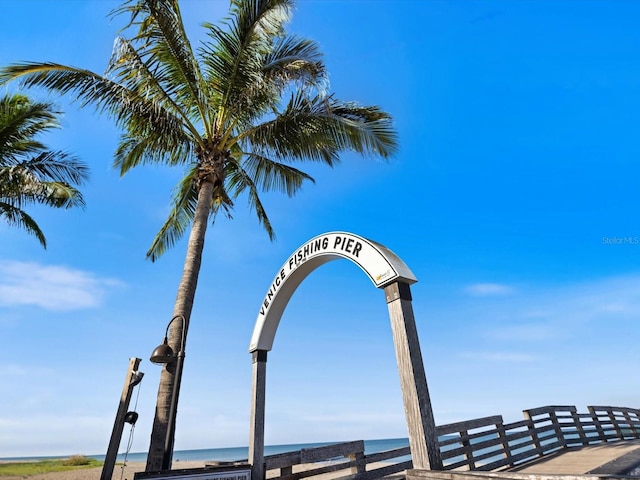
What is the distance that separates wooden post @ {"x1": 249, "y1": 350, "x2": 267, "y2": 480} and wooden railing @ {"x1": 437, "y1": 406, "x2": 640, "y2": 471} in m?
2.72

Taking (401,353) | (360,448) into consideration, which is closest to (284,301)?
(360,448)

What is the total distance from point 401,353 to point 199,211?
5565mm

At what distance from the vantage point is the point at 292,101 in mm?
8500

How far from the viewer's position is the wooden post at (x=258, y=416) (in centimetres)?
571

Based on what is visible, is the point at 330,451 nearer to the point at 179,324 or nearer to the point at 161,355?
the point at 161,355

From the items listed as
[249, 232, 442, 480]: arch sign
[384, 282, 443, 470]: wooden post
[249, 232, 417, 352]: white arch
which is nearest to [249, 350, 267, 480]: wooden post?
[249, 232, 442, 480]: arch sign

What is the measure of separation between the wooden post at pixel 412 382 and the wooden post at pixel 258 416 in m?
3.09

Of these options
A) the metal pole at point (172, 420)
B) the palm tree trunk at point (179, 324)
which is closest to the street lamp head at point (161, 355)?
the metal pole at point (172, 420)

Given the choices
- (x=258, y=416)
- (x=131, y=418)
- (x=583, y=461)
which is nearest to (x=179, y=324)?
(x=131, y=418)

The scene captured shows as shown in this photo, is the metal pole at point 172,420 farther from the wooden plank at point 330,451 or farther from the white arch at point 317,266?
the wooden plank at point 330,451

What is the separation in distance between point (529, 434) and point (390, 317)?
20.1 ft

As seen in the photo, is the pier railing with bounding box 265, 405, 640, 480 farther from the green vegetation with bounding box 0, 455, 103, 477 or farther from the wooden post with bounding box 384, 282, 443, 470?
the green vegetation with bounding box 0, 455, 103, 477

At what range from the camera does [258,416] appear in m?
6.29

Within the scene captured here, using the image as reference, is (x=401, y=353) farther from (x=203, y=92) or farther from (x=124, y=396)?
(x=203, y=92)
